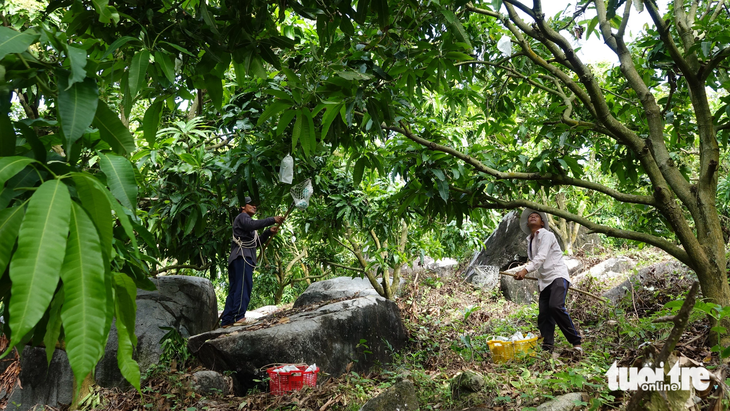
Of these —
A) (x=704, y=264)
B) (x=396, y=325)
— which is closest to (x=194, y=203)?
(x=396, y=325)

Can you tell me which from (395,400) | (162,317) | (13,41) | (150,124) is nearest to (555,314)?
(395,400)

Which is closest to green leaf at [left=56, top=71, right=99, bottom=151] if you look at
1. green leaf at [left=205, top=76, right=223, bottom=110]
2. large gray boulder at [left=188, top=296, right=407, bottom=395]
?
green leaf at [left=205, top=76, right=223, bottom=110]

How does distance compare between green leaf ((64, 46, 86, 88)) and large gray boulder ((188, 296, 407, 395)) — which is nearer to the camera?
green leaf ((64, 46, 86, 88))

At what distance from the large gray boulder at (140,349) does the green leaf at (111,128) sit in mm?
4081

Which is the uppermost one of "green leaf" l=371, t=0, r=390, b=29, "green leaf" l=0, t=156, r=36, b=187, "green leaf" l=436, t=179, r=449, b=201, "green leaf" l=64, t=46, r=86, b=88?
"green leaf" l=371, t=0, r=390, b=29

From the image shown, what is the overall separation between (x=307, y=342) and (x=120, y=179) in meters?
3.67

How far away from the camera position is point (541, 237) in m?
4.40

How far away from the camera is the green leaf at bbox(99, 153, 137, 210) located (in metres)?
0.89

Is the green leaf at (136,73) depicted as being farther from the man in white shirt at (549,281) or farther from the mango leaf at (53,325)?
the man in white shirt at (549,281)

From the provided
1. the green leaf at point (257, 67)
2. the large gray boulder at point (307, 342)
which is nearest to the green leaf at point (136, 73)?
the green leaf at point (257, 67)

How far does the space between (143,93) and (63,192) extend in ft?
5.00

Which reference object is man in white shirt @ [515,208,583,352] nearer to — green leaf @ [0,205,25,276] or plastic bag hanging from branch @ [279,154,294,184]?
→ plastic bag hanging from branch @ [279,154,294,184]

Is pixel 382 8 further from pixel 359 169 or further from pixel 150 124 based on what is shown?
pixel 359 169

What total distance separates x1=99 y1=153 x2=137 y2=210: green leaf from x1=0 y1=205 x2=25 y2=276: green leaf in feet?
0.58
